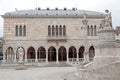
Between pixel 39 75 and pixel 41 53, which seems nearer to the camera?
pixel 39 75

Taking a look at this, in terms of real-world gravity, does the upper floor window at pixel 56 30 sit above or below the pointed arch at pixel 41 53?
above

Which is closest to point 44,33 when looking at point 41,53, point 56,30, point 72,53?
point 56,30

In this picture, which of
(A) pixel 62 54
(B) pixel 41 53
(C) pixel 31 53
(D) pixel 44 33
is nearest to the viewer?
(D) pixel 44 33

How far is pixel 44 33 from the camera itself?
4591cm

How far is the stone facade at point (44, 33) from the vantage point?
45531 millimetres

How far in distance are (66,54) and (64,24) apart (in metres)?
5.70

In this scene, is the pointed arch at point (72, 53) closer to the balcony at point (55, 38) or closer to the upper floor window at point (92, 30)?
the balcony at point (55, 38)

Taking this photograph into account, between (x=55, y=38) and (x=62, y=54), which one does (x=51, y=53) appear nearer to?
(x=62, y=54)

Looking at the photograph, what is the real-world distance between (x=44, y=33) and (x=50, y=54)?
4702mm

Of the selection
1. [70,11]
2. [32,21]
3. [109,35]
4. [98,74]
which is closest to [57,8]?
[70,11]

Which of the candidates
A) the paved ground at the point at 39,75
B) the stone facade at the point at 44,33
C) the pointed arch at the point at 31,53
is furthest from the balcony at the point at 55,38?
the paved ground at the point at 39,75

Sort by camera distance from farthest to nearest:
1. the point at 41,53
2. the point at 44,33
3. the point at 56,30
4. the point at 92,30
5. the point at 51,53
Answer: the point at 51,53 → the point at 41,53 → the point at 92,30 → the point at 56,30 → the point at 44,33

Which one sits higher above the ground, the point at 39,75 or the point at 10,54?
the point at 10,54

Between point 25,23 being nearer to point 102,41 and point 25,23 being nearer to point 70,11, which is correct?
point 70,11
